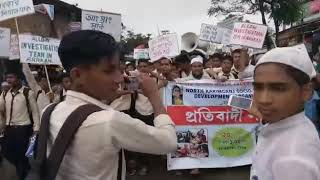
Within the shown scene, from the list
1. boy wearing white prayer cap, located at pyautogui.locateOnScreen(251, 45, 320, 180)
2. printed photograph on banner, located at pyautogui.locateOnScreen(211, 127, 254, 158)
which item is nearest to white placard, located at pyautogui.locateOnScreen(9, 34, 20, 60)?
printed photograph on banner, located at pyautogui.locateOnScreen(211, 127, 254, 158)

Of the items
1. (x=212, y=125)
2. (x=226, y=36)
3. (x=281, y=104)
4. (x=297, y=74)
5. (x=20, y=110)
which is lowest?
(x=212, y=125)

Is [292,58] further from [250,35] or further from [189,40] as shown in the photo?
[189,40]

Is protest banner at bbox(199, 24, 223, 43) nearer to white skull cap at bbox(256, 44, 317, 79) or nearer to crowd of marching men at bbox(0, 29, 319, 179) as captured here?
crowd of marching men at bbox(0, 29, 319, 179)

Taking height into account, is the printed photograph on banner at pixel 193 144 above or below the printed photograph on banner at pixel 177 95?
below

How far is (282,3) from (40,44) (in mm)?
22839

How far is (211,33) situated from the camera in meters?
13.6

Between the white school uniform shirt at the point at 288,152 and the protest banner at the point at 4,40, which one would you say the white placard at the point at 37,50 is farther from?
the white school uniform shirt at the point at 288,152

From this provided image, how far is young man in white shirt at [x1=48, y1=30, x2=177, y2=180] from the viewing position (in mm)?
2141

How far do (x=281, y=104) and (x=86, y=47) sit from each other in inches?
32.5

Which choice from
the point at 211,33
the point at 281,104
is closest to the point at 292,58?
the point at 281,104

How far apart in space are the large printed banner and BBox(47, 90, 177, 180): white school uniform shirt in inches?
232

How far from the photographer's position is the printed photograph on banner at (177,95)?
819 centimetres

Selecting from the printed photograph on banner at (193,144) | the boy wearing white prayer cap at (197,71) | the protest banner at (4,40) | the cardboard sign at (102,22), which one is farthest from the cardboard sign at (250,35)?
the protest banner at (4,40)

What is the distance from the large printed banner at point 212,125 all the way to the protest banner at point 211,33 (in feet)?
17.7
